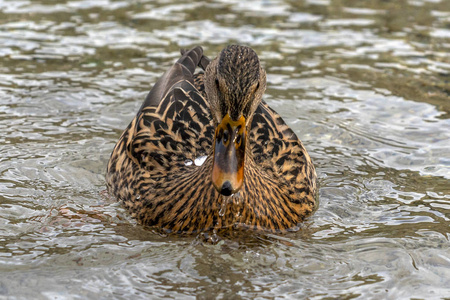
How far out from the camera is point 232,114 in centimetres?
575

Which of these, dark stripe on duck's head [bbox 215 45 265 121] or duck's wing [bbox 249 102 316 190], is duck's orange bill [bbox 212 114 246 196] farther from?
duck's wing [bbox 249 102 316 190]

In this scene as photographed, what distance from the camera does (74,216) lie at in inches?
266

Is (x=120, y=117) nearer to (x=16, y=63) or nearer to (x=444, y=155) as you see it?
(x=16, y=63)

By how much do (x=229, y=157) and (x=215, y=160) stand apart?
0.40 ft

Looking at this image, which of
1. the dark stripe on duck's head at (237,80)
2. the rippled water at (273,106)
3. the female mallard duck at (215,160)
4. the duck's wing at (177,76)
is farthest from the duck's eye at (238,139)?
the duck's wing at (177,76)

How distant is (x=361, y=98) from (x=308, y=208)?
3.44 metres

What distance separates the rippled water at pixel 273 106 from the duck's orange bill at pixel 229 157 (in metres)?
0.69

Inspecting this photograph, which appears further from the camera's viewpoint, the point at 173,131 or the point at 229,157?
the point at 173,131

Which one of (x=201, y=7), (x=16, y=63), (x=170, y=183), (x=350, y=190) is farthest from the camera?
(x=201, y=7)

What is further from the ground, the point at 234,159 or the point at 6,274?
the point at 234,159

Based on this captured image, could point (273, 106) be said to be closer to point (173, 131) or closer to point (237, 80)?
point (173, 131)

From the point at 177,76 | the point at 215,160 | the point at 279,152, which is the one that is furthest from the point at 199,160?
the point at 177,76

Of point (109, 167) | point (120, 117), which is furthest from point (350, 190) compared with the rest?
point (120, 117)

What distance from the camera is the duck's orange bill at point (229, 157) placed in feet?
18.8
